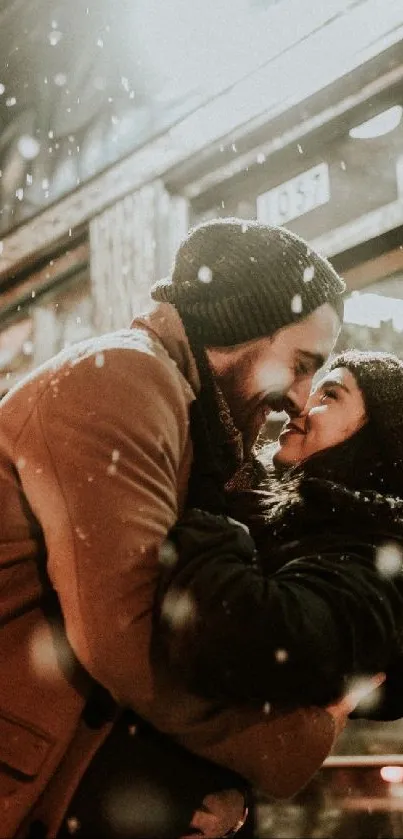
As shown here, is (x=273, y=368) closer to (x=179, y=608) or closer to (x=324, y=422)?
(x=324, y=422)

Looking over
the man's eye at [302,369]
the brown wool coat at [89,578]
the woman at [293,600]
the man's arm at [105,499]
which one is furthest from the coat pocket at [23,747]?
the man's eye at [302,369]

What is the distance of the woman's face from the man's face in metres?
0.06

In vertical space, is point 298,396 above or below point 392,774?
above

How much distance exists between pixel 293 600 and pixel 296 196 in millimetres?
3411

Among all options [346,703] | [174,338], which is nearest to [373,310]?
[174,338]

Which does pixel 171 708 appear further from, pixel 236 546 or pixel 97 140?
pixel 97 140

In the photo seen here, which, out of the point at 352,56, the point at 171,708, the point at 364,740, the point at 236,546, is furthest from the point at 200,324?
the point at 364,740

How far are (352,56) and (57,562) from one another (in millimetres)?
3286

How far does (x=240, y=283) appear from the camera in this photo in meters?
2.00

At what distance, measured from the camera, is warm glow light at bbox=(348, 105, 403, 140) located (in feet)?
12.7

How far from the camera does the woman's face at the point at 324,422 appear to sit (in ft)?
7.45

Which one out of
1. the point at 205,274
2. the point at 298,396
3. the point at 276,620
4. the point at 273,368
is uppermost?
the point at 205,274

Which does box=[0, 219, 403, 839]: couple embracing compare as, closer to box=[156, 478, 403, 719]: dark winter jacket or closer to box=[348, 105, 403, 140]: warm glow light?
box=[156, 478, 403, 719]: dark winter jacket

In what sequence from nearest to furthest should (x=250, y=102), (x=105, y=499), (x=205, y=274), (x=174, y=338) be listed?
1. (x=105, y=499)
2. (x=174, y=338)
3. (x=205, y=274)
4. (x=250, y=102)
